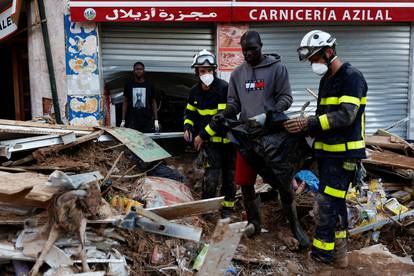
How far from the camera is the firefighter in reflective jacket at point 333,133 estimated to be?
13.4 ft

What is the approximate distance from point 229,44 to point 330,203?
4.36m

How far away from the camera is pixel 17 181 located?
3.80 meters

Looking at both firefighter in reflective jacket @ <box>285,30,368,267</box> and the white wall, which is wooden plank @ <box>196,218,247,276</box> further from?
the white wall

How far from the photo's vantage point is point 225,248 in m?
3.37

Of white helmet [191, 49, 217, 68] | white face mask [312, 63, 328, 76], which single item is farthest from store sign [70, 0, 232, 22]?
white face mask [312, 63, 328, 76]

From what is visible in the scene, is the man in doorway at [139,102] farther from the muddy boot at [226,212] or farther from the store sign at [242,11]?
the muddy boot at [226,212]

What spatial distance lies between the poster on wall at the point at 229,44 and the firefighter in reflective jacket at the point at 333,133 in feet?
12.3

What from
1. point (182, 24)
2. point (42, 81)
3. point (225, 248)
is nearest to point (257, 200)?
point (225, 248)

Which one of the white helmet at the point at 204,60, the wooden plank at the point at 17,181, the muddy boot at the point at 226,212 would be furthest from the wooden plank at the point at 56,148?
the muddy boot at the point at 226,212

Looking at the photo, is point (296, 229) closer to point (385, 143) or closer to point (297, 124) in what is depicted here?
point (297, 124)

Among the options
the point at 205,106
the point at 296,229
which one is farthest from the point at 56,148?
the point at 296,229

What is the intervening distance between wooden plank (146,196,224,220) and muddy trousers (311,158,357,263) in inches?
39.0

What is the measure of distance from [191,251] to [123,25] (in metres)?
5.13

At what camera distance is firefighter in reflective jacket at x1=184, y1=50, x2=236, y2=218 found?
17.5 feet
